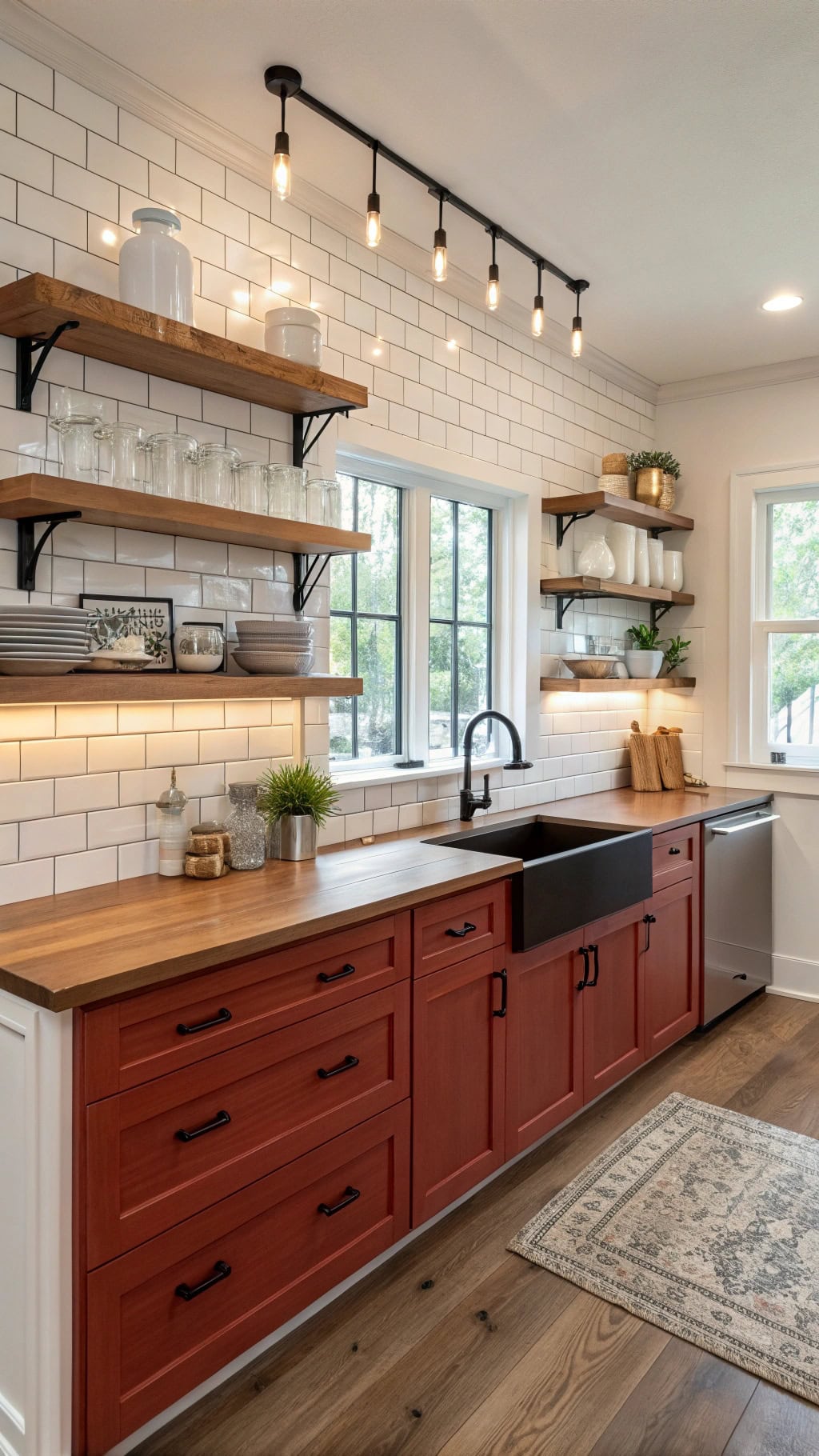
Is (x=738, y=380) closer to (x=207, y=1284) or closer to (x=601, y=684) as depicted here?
(x=601, y=684)

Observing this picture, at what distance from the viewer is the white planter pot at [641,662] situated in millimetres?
4246

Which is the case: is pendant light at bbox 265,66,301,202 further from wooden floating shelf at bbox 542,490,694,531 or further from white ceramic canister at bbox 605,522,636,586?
white ceramic canister at bbox 605,522,636,586

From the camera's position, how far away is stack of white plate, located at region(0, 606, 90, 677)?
1.79 metres

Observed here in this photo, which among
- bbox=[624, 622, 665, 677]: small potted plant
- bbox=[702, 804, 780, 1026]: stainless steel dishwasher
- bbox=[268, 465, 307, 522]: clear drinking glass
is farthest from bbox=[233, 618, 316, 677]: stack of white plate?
bbox=[624, 622, 665, 677]: small potted plant

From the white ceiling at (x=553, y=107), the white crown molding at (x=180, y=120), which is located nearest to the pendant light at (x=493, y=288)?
the white ceiling at (x=553, y=107)

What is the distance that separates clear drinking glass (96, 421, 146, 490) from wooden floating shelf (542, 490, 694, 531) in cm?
215

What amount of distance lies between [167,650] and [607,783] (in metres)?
2.56

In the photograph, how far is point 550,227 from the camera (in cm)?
298

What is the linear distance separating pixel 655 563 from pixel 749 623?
541 mm

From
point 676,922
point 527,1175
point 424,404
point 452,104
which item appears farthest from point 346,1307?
point 452,104

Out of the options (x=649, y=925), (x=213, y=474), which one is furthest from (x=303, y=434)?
(x=649, y=925)

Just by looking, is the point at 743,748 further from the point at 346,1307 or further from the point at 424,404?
the point at 346,1307

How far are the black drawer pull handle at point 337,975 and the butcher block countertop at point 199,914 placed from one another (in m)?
0.10

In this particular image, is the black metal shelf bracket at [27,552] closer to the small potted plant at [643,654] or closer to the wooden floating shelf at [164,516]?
the wooden floating shelf at [164,516]
